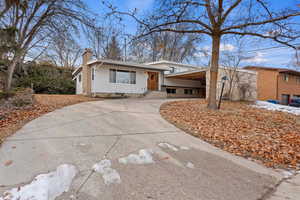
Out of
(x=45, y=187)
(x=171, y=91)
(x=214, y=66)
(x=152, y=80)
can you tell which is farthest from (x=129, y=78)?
(x=45, y=187)

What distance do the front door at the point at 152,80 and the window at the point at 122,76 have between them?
187cm

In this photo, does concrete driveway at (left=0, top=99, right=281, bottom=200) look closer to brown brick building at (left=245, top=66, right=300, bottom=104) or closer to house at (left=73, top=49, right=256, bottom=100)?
house at (left=73, top=49, right=256, bottom=100)

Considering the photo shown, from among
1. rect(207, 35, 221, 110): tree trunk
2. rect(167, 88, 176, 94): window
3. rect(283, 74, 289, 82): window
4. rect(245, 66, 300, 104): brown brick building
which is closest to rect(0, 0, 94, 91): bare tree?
rect(207, 35, 221, 110): tree trunk

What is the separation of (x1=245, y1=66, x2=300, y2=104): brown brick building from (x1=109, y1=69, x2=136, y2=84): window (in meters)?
14.4

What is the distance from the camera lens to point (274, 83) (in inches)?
747

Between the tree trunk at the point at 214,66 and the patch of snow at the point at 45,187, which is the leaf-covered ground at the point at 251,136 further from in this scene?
the patch of snow at the point at 45,187

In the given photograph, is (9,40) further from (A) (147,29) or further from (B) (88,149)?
(B) (88,149)

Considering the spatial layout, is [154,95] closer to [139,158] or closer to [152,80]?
[152,80]

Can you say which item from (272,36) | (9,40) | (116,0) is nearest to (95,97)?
(9,40)

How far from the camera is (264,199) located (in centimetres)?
195

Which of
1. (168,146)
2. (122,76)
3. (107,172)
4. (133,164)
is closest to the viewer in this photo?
(107,172)

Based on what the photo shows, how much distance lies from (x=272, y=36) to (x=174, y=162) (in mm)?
7725

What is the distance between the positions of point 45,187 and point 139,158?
4.79 feet

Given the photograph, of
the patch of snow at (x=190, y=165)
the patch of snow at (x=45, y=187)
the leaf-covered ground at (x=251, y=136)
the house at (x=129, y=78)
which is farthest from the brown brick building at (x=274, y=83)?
the patch of snow at (x=45, y=187)
